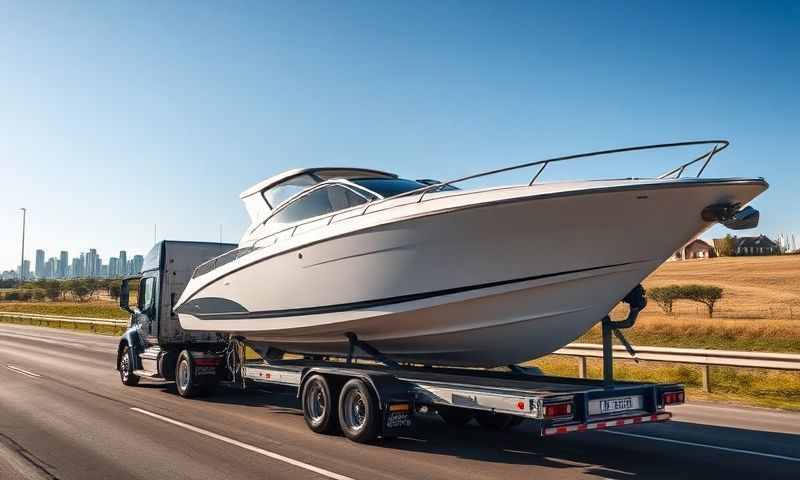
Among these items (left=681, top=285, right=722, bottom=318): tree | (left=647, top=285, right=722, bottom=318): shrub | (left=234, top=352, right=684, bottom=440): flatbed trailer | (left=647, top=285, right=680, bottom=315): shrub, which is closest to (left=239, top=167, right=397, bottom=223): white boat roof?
(left=234, top=352, right=684, bottom=440): flatbed trailer

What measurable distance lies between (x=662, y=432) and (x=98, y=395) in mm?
9218

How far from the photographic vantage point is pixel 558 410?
597cm

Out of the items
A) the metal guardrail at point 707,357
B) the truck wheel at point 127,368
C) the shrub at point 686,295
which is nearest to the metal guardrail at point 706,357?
the metal guardrail at point 707,357

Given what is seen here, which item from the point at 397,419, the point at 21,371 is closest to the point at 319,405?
the point at 397,419

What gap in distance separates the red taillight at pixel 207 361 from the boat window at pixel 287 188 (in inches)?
115

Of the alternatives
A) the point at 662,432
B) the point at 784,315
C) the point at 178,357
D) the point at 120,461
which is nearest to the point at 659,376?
the point at 662,432

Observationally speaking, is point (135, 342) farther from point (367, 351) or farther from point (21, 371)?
point (367, 351)

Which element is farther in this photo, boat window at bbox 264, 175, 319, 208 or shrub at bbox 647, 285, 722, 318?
shrub at bbox 647, 285, 722, 318

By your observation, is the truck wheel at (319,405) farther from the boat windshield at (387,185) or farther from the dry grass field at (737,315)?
the dry grass field at (737,315)

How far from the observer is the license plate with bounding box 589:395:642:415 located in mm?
6223

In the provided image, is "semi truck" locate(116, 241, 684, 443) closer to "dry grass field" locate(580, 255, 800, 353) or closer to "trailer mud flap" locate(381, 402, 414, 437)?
"trailer mud flap" locate(381, 402, 414, 437)

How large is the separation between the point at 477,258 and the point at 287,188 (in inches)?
192

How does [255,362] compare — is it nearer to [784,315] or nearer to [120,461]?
[120,461]

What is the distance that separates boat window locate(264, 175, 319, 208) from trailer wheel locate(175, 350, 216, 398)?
3162mm
